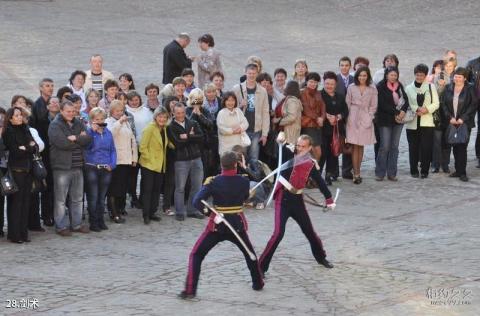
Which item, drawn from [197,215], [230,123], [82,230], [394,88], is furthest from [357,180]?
[82,230]

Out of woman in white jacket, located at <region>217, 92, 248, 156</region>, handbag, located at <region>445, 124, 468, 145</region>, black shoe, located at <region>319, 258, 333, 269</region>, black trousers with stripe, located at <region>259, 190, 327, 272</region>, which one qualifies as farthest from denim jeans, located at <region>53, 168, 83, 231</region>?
handbag, located at <region>445, 124, 468, 145</region>

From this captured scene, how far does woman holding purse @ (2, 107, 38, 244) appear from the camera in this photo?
1491 cm

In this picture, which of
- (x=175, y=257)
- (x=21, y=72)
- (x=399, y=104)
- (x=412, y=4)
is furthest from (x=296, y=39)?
(x=175, y=257)

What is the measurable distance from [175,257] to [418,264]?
2.73m

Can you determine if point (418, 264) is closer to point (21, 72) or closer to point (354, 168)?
point (354, 168)

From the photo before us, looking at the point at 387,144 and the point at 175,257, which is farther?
the point at 387,144

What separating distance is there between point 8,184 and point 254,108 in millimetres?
4342

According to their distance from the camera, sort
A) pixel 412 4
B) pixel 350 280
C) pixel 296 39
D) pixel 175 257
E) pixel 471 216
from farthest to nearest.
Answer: pixel 412 4
pixel 296 39
pixel 471 216
pixel 175 257
pixel 350 280

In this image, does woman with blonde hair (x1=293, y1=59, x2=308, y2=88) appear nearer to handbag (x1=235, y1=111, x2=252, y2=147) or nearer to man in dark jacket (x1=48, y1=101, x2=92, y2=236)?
handbag (x1=235, y1=111, x2=252, y2=147)

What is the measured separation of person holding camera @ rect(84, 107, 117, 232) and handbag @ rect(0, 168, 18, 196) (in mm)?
1183

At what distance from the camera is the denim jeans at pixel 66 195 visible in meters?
15.4

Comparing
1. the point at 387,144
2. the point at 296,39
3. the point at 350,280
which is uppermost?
the point at 296,39

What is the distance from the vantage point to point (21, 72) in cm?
2419

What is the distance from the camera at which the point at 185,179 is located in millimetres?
16562
